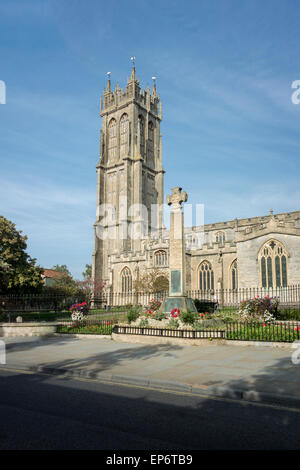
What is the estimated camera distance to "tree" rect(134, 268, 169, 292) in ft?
131

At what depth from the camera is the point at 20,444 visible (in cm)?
429

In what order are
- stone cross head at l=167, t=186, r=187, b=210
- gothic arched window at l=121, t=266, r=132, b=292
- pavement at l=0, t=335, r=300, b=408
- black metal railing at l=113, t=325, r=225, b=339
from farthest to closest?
gothic arched window at l=121, t=266, r=132, b=292 → stone cross head at l=167, t=186, r=187, b=210 → black metal railing at l=113, t=325, r=225, b=339 → pavement at l=0, t=335, r=300, b=408

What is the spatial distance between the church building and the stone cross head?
17.6m

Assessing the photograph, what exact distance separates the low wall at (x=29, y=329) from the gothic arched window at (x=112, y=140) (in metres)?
53.4

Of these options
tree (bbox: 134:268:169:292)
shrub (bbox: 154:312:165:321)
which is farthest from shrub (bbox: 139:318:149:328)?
tree (bbox: 134:268:169:292)

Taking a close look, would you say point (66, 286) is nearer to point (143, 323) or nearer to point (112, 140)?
point (112, 140)

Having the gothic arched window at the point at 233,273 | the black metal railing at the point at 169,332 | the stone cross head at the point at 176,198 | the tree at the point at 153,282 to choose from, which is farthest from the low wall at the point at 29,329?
the gothic arched window at the point at 233,273

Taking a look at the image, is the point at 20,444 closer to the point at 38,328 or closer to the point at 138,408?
the point at 138,408

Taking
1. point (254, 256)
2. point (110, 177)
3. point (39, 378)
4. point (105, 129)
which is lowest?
point (39, 378)

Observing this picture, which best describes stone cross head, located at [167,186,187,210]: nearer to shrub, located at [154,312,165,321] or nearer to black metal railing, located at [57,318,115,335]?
shrub, located at [154,312,165,321]

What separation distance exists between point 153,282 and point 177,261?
23.9 m

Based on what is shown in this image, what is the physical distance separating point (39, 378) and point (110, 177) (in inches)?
2376

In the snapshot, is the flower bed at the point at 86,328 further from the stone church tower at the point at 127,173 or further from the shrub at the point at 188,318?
the stone church tower at the point at 127,173

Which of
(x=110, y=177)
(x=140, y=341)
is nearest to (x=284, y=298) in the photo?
(x=140, y=341)
